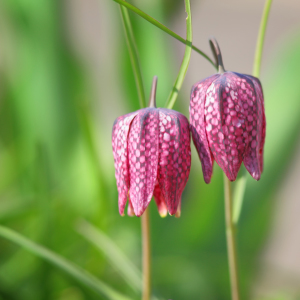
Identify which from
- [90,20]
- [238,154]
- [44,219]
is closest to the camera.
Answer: [238,154]

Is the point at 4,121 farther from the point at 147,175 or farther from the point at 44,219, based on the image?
the point at 147,175

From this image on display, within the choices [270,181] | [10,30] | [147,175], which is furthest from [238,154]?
[10,30]

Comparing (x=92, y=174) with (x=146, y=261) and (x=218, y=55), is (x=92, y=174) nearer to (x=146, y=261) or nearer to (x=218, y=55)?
(x=146, y=261)

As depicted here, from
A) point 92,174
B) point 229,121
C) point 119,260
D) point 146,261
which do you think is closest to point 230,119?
point 229,121

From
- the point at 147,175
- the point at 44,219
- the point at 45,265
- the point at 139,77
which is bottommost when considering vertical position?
the point at 45,265

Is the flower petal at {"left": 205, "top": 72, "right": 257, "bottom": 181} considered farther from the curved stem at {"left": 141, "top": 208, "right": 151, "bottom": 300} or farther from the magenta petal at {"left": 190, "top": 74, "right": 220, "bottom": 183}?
the curved stem at {"left": 141, "top": 208, "right": 151, "bottom": 300}

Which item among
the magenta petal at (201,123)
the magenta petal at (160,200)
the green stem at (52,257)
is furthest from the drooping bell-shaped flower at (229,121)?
the green stem at (52,257)
